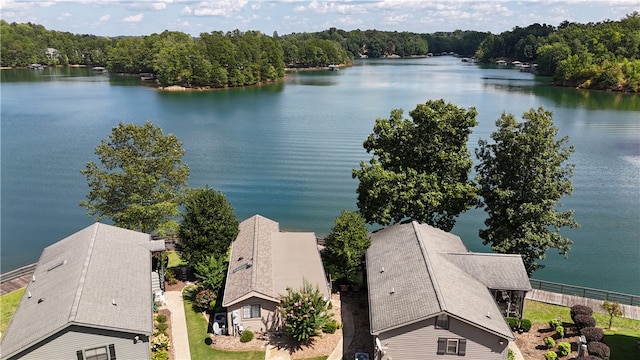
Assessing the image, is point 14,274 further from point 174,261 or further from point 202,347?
point 202,347

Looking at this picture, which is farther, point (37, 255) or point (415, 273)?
point (37, 255)

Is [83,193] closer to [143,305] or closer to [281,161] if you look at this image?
[281,161]

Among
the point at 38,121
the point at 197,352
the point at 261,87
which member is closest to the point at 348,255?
the point at 197,352

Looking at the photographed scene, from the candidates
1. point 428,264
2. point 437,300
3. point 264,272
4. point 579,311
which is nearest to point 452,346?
point 437,300

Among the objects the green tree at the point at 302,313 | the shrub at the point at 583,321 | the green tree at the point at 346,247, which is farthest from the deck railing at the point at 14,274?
the shrub at the point at 583,321

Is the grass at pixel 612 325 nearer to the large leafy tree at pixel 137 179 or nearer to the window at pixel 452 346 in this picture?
the window at pixel 452 346

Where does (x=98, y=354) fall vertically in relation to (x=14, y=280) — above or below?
above
